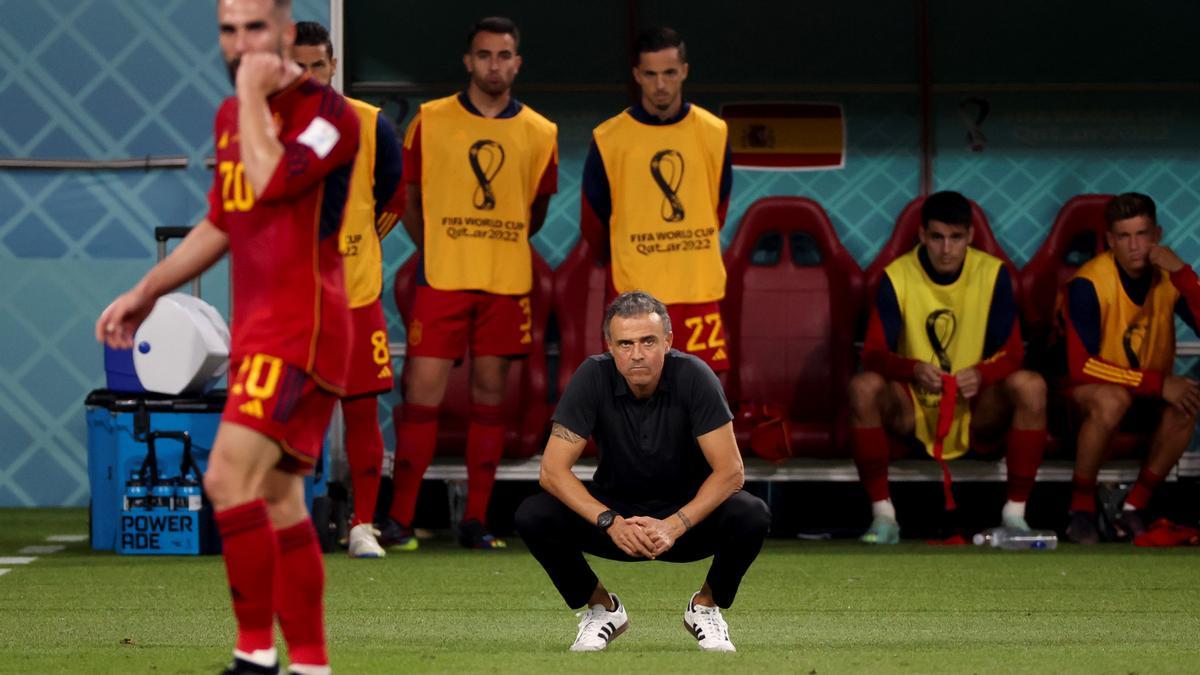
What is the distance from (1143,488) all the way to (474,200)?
278 cm

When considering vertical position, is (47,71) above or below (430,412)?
above

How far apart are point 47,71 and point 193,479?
246 centimetres

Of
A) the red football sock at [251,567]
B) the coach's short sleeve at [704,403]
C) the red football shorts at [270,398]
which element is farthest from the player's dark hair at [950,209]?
the red football sock at [251,567]

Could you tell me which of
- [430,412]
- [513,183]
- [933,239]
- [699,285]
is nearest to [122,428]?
[430,412]

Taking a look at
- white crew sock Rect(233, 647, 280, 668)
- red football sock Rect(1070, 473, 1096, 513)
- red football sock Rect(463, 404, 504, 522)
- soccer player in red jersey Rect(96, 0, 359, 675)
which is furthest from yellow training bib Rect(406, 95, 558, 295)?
white crew sock Rect(233, 647, 280, 668)

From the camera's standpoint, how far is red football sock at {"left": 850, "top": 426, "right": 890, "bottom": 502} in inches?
283

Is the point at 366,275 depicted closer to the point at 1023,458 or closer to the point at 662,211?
the point at 662,211

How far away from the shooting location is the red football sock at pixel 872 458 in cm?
719

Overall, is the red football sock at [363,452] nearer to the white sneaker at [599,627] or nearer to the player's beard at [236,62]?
the white sneaker at [599,627]

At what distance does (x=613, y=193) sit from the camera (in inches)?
271

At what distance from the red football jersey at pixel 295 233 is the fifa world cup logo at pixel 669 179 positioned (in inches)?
134

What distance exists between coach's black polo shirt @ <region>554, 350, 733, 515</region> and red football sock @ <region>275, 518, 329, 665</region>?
4.03 ft

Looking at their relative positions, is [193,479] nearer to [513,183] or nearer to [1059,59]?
[513,183]

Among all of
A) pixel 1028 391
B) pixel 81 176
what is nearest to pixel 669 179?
pixel 1028 391
